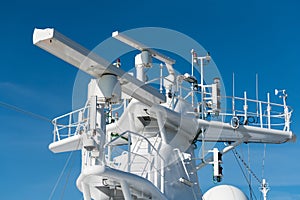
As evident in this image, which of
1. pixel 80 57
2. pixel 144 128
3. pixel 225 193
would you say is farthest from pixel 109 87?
pixel 225 193

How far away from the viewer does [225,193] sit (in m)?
19.0

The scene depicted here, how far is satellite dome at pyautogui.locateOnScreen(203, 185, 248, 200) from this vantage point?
746 inches

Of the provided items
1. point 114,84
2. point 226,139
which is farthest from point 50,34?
point 226,139

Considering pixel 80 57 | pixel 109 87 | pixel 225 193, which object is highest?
pixel 80 57

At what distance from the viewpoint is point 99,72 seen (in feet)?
40.8

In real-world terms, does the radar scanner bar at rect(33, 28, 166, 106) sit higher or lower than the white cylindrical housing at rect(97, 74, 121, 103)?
higher

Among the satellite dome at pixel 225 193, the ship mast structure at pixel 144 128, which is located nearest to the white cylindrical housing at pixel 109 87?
the ship mast structure at pixel 144 128

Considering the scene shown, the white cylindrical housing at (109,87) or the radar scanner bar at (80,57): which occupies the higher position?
the radar scanner bar at (80,57)

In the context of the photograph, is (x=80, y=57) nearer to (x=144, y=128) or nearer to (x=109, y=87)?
(x=109, y=87)

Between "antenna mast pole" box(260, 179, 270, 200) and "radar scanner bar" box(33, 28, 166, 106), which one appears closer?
"radar scanner bar" box(33, 28, 166, 106)

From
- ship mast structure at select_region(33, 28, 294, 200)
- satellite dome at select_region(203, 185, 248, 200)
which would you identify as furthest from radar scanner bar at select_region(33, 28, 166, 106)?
satellite dome at select_region(203, 185, 248, 200)

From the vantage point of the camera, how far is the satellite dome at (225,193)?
1895cm

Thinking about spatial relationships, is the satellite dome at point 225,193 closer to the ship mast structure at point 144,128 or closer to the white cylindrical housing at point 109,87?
A: the ship mast structure at point 144,128

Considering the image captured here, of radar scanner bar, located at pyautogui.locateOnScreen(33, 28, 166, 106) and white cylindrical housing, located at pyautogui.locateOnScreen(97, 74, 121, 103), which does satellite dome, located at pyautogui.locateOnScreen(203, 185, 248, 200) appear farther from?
white cylindrical housing, located at pyautogui.locateOnScreen(97, 74, 121, 103)
